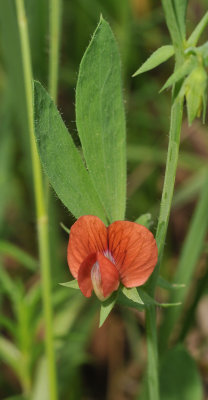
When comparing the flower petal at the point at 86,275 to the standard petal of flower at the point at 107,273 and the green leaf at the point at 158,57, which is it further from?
the green leaf at the point at 158,57

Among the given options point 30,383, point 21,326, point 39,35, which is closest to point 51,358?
point 21,326

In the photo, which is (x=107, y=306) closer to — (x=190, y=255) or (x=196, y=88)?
(x=196, y=88)

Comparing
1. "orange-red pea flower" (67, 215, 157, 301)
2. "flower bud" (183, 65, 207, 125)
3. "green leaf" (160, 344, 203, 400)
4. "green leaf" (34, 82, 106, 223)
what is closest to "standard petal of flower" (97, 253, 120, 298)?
"orange-red pea flower" (67, 215, 157, 301)

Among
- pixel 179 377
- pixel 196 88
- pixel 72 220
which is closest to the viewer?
pixel 196 88

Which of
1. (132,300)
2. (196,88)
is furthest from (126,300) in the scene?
(196,88)

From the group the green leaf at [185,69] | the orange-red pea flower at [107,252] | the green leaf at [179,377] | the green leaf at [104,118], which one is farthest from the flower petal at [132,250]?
the green leaf at [179,377]

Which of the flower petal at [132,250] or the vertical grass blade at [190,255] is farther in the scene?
the vertical grass blade at [190,255]
